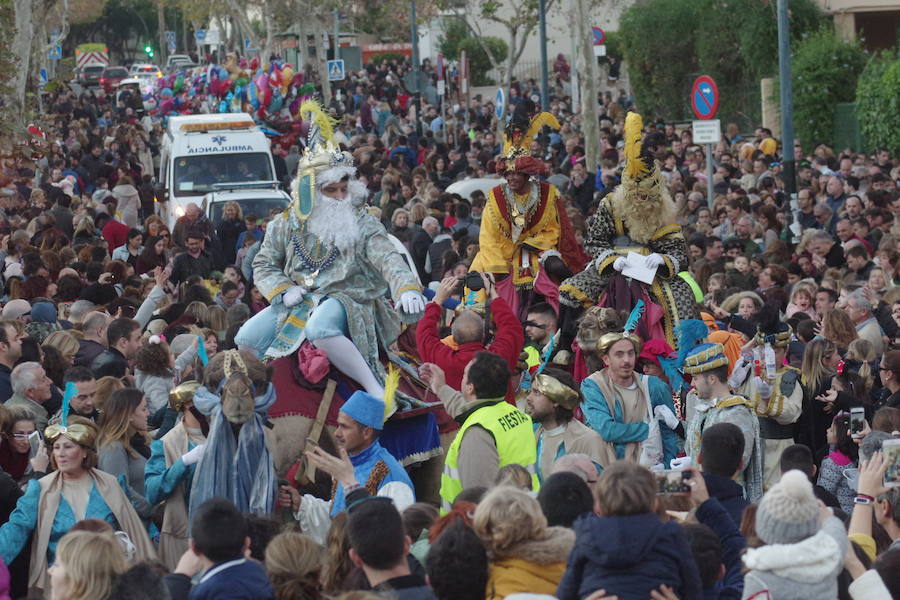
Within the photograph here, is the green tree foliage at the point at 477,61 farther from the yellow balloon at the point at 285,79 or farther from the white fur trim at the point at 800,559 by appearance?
the white fur trim at the point at 800,559

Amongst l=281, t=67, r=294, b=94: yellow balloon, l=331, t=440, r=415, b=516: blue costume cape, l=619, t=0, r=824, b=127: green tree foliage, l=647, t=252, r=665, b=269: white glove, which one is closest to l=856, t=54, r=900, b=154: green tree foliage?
l=619, t=0, r=824, b=127: green tree foliage

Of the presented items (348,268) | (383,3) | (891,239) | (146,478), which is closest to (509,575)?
A: (146,478)

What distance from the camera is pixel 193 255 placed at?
645 inches

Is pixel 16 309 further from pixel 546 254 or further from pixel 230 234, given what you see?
pixel 230 234

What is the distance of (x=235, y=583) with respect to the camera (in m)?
5.39

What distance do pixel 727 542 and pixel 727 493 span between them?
1.56ft

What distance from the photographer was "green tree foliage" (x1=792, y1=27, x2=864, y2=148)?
31094 mm

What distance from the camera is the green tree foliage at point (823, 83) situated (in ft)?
102

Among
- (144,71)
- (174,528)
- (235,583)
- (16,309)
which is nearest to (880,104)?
(16,309)

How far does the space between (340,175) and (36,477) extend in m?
2.44

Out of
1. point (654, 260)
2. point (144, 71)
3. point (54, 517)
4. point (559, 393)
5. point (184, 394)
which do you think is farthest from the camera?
point (144, 71)

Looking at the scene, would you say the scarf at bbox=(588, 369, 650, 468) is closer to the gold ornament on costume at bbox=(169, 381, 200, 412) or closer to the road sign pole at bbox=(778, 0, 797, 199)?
the gold ornament on costume at bbox=(169, 381, 200, 412)

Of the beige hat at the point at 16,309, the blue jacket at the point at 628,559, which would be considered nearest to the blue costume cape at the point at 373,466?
the blue jacket at the point at 628,559

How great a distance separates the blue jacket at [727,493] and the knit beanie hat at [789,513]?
3.95 ft
